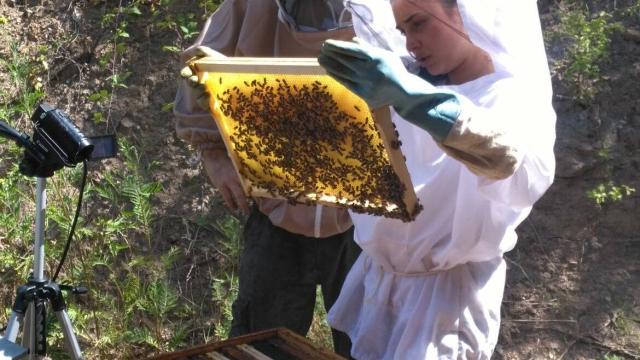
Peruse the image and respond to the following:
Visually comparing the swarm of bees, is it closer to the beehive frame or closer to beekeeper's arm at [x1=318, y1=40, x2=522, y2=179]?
the beehive frame

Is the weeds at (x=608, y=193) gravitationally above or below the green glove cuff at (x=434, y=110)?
below

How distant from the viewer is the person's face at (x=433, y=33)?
1.71 m

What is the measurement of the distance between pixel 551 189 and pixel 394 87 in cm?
290

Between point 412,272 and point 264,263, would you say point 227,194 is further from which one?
point 412,272

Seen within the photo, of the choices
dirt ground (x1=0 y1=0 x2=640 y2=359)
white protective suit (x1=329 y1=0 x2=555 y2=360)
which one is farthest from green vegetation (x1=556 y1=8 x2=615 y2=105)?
white protective suit (x1=329 y1=0 x2=555 y2=360)

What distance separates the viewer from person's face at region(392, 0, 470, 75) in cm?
171

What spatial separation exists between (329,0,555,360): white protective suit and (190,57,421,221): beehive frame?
3.3 inches

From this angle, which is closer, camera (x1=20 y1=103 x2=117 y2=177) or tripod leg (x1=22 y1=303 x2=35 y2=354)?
camera (x1=20 y1=103 x2=117 y2=177)

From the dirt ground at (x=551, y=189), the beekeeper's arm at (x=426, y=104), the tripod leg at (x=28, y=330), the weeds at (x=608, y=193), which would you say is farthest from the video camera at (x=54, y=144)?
the weeds at (x=608, y=193)

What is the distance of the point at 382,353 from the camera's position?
1.87 metres

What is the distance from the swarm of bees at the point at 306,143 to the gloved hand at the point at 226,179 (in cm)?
34

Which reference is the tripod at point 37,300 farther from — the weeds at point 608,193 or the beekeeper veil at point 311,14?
the weeds at point 608,193

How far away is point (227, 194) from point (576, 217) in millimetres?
2211

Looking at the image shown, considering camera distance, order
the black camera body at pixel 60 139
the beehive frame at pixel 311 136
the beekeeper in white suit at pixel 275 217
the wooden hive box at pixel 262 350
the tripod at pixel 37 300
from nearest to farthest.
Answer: the beehive frame at pixel 311 136, the wooden hive box at pixel 262 350, the black camera body at pixel 60 139, the tripod at pixel 37 300, the beekeeper in white suit at pixel 275 217
